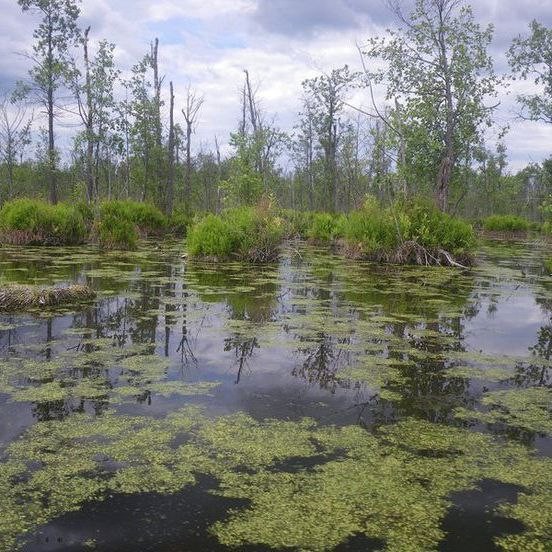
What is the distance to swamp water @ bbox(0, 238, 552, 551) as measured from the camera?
7.13 ft

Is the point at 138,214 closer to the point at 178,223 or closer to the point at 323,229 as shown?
the point at 178,223

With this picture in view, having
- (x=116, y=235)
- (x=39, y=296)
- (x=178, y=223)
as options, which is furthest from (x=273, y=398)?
(x=178, y=223)

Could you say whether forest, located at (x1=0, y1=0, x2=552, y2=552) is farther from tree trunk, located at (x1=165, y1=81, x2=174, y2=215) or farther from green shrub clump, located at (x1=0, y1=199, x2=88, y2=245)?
tree trunk, located at (x1=165, y1=81, x2=174, y2=215)

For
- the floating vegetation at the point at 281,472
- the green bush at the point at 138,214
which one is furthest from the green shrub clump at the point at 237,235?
the floating vegetation at the point at 281,472

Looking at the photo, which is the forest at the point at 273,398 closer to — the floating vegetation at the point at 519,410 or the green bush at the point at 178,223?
the floating vegetation at the point at 519,410

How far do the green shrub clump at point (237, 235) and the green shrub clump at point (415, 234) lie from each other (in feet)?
7.21

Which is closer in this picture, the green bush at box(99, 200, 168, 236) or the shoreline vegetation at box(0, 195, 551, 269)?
the shoreline vegetation at box(0, 195, 551, 269)

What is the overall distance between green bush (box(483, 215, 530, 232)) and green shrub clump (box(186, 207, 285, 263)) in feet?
70.9

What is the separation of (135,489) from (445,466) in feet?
5.18

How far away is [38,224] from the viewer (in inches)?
549

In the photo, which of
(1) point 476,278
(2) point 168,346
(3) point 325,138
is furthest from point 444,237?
(3) point 325,138

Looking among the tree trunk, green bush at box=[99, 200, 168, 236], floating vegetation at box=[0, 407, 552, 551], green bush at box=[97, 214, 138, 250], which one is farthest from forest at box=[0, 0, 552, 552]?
the tree trunk

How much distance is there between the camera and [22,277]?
Answer: 27.5 feet

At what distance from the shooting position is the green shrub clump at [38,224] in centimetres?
1373
